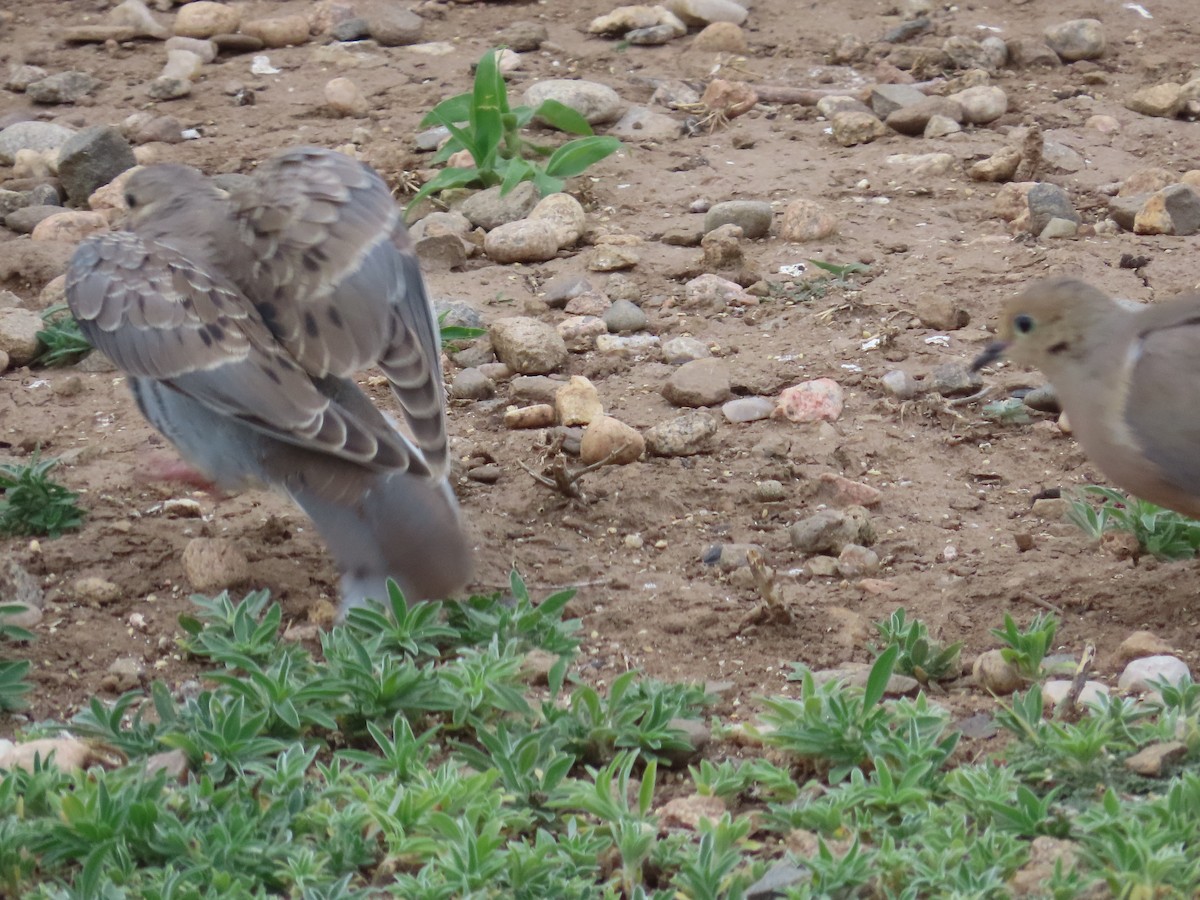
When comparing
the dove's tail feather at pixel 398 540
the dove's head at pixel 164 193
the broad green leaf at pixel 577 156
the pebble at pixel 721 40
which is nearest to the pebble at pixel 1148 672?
A: the dove's tail feather at pixel 398 540

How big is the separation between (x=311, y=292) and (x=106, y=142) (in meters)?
3.26

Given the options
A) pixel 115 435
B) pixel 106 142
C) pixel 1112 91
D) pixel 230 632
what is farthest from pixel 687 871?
pixel 1112 91

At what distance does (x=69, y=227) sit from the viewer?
21.6 feet

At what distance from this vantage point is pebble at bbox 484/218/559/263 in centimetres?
630

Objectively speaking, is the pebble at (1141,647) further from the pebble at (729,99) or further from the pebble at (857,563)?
the pebble at (729,99)

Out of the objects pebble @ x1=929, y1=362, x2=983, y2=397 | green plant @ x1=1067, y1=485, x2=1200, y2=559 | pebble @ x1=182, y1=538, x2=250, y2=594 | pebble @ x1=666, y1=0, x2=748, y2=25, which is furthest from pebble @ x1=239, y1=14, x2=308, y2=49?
green plant @ x1=1067, y1=485, x2=1200, y2=559

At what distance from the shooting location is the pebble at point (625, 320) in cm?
575

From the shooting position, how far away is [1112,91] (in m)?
7.73

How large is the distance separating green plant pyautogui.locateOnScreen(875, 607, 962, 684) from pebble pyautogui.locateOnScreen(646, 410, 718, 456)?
1362 mm

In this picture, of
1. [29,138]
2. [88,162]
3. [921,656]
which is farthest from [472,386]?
[29,138]

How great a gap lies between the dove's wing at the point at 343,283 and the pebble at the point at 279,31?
13.9 ft

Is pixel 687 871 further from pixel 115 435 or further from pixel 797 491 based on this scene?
pixel 115 435

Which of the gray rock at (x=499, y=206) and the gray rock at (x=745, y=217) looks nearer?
the gray rock at (x=745, y=217)

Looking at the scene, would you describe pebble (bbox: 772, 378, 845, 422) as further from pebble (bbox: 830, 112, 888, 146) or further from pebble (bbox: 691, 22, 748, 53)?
pebble (bbox: 691, 22, 748, 53)
